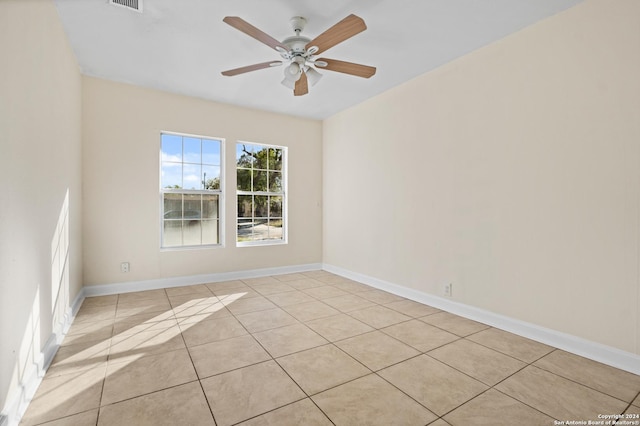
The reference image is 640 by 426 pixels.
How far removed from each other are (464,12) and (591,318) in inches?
104

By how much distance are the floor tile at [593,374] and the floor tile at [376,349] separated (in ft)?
3.17

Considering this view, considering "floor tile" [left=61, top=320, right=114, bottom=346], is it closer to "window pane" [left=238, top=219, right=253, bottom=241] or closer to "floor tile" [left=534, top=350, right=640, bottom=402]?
"window pane" [left=238, top=219, right=253, bottom=241]

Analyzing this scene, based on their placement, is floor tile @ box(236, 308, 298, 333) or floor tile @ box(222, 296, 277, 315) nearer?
floor tile @ box(236, 308, 298, 333)

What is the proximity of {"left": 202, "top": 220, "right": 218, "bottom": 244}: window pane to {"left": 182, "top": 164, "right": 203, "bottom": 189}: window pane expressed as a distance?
57 centimetres

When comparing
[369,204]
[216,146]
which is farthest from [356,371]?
[216,146]

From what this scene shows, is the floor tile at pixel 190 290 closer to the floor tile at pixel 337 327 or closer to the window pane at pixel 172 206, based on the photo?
the window pane at pixel 172 206

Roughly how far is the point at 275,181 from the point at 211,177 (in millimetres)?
1097

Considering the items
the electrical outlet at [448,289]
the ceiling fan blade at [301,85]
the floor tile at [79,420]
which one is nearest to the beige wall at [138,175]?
the ceiling fan blade at [301,85]

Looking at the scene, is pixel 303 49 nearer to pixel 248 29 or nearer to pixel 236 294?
pixel 248 29

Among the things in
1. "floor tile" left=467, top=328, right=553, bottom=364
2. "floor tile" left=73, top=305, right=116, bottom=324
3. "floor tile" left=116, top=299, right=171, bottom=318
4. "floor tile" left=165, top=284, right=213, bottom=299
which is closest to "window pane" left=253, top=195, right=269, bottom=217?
"floor tile" left=165, top=284, right=213, bottom=299

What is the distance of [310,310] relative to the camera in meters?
3.45

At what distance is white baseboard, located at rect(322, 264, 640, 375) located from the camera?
2.21 m

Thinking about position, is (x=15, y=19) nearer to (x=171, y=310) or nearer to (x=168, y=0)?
(x=168, y=0)

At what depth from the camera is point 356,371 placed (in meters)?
2.17
